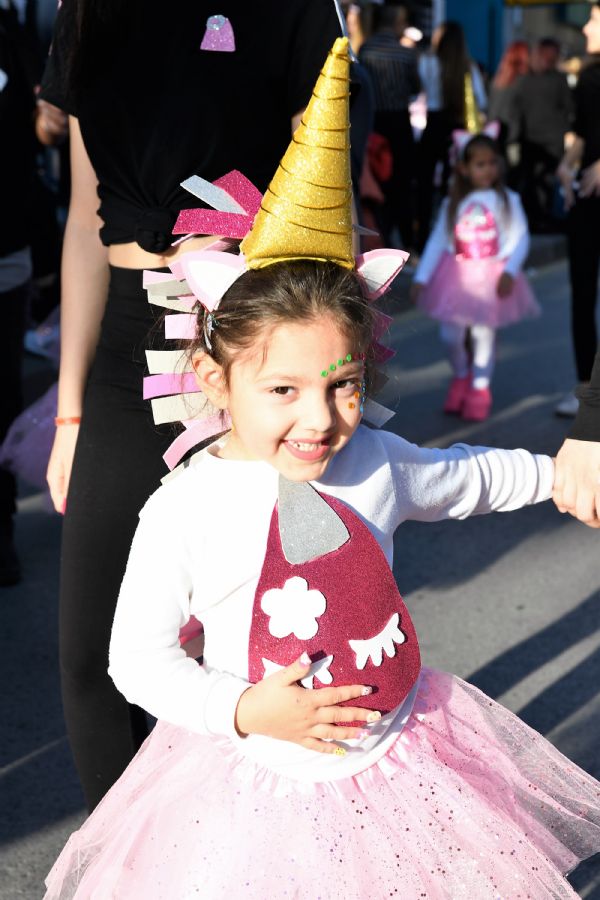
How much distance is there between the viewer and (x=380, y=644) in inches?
84.9

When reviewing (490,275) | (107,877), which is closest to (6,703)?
(107,877)

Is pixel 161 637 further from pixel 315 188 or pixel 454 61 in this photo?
pixel 454 61

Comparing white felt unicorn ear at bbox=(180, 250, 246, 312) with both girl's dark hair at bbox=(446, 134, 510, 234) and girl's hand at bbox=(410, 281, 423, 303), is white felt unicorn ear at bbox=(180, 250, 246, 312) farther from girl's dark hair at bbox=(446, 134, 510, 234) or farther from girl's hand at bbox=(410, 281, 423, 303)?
girl's dark hair at bbox=(446, 134, 510, 234)

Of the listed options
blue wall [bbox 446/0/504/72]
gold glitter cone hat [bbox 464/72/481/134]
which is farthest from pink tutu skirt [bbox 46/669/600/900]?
blue wall [bbox 446/0/504/72]

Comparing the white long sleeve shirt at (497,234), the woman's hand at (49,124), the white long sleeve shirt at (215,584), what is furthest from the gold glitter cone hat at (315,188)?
the white long sleeve shirt at (497,234)

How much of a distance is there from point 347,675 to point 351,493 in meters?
0.31

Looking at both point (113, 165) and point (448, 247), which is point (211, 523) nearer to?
point (113, 165)

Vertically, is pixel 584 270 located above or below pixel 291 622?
below

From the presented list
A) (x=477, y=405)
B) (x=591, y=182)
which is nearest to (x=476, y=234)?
(x=591, y=182)

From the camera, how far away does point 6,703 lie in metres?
3.99

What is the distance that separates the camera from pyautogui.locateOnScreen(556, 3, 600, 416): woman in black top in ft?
22.4

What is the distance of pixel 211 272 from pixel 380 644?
0.67m

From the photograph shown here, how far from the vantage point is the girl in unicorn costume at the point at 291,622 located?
6.60ft

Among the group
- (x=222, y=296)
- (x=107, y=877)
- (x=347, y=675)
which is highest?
(x=222, y=296)
